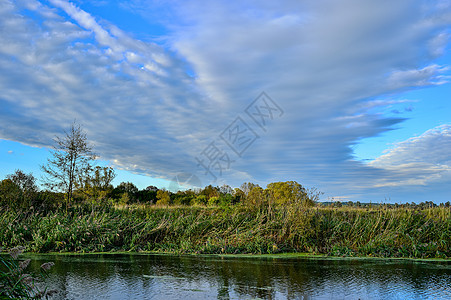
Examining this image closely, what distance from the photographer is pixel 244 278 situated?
6.72m

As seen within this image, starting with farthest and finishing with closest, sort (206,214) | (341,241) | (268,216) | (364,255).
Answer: (206,214) < (268,216) < (341,241) < (364,255)

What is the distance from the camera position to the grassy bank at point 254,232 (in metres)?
10.4

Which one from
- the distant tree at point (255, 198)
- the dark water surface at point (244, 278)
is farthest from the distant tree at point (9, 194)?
the distant tree at point (255, 198)

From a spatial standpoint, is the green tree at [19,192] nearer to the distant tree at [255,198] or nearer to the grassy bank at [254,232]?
the grassy bank at [254,232]

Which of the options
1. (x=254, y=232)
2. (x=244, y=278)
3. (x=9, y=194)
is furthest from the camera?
(x=9, y=194)

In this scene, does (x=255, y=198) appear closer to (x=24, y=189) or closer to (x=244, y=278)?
(x=244, y=278)

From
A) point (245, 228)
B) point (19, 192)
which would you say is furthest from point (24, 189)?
point (245, 228)

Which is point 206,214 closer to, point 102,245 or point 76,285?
point 102,245

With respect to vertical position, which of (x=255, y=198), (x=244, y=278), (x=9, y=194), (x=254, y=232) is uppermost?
(x=9, y=194)

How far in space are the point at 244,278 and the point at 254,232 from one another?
4.35 m

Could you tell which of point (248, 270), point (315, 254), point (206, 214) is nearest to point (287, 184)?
point (206, 214)

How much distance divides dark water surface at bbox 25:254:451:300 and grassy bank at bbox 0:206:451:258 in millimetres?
1201

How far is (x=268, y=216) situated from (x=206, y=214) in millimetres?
2622

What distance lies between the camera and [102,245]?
35.1 ft
